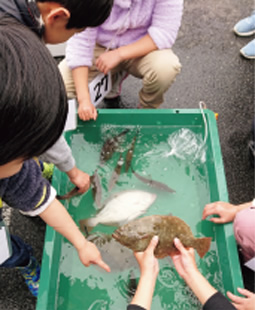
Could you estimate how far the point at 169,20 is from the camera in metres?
1.84

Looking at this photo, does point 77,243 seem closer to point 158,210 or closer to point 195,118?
point 158,210

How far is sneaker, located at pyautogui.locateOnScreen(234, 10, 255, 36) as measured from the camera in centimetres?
274

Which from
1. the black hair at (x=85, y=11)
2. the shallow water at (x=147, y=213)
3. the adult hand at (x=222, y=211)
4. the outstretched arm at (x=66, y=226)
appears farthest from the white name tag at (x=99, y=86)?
the adult hand at (x=222, y=211)

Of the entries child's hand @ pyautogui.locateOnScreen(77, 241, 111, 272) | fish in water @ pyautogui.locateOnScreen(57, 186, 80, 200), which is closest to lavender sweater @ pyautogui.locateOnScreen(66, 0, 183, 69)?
fish in water @ pyautogui.locateOnScreen(57, 186, 80, 200)

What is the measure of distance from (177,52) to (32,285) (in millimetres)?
2050

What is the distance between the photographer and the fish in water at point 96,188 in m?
1.81

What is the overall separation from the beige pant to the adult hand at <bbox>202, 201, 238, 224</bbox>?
0.81 meters

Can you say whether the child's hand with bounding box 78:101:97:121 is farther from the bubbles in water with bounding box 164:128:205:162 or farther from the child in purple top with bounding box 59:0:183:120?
the bubbles in water with bounding box 164:128:205:162

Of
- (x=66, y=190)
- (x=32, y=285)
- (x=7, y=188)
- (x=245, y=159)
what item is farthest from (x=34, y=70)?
(x=245, y=159)

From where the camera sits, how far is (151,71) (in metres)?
1.95

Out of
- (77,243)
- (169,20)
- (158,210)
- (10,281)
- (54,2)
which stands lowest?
(10,281)

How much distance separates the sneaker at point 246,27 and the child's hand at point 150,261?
2.14 m

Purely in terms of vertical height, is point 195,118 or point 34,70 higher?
point 34,70

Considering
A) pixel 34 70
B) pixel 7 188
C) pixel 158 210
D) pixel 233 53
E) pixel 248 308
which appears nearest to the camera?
pixel 34 70
